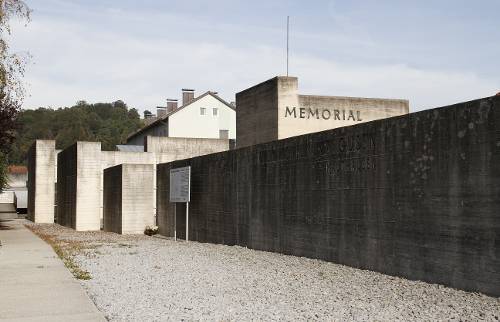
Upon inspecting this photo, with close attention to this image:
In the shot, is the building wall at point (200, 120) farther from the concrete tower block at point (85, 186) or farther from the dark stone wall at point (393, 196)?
the dark stone wall at point (393, 196)

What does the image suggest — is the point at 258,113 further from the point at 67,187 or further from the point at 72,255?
the point at 67,187

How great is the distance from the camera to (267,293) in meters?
9.78

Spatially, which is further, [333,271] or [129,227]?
[129,227]

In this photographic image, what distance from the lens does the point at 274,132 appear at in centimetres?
2391

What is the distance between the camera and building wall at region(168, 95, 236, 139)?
64750mm

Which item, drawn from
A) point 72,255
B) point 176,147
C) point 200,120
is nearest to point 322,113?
point 72,255

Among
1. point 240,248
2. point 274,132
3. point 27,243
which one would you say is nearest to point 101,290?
point 240,248

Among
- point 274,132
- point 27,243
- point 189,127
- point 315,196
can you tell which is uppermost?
point 189,127

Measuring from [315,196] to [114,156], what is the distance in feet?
73.5

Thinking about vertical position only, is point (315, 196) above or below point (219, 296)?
above

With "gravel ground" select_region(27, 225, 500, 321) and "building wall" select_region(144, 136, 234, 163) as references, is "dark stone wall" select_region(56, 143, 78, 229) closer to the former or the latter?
"building wall" select_region(144, 136, 234, 163)

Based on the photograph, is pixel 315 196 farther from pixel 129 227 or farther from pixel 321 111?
pixel 129 227

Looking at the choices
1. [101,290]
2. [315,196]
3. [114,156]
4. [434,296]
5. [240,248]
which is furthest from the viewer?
[114,156]

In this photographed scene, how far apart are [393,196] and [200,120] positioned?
55.0 metres
